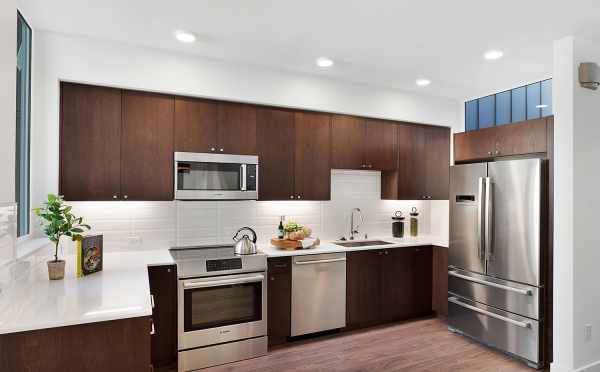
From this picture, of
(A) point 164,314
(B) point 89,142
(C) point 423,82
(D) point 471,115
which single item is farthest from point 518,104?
(B) point 89,142

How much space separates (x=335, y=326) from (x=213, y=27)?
119 inches

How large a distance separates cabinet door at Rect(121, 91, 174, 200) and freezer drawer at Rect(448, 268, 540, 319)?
9.98ft

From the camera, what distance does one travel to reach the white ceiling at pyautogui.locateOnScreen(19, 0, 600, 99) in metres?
2.40

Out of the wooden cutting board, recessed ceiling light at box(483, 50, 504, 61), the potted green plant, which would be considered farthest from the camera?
the wooden cutting board


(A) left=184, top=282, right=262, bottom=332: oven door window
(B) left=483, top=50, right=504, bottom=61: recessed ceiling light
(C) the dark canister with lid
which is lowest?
(A) left=184, top=282, right=262, bottom=332: oven door window

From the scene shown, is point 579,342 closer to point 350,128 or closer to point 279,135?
point 350,128

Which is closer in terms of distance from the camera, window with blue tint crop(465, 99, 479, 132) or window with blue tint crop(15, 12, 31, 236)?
window with blue tint crop(15, 12, 31, 236)

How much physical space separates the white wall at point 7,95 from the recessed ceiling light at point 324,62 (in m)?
2.31

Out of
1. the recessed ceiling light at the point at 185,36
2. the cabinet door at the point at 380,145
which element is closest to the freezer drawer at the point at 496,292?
the cabinet door at the point at 380,145

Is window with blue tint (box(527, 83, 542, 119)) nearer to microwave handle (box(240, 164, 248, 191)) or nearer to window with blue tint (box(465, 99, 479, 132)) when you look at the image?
window with blue tint (box(465, 99, 479, 132))

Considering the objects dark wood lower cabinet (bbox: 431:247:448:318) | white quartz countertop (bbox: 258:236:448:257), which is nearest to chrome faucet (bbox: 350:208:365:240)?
white quartz countertop (bbox: 258:236:448:257)

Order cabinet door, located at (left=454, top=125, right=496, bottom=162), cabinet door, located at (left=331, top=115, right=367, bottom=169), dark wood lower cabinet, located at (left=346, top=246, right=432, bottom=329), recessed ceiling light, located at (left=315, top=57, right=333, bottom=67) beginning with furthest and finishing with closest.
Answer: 1. cabinet door, located at (left=331, top=115, right=367, bottom=169)
2. dark wood lower cabinet, located at (left=346, top=246, right=432, bottom=329)
3. cabinet door, located at (left=454, top=125, right=496, bottom=162)
4. recessed ceiling light, located at (left=315, top=57, right=333, bottom=67)

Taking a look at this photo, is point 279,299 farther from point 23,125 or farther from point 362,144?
point 23,125

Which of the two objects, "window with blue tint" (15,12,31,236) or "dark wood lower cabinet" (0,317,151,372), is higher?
"window with blue tint" (15,12,31,236)
